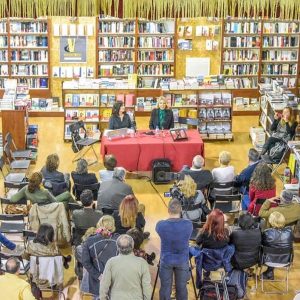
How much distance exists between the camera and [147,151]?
43.6ft

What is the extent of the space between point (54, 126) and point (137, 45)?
116 inches

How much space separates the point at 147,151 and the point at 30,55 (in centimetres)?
615

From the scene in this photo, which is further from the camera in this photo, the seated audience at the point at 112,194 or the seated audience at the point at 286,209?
the seated audience at the point at 112,194

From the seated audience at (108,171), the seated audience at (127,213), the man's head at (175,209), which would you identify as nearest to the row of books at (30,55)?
the seated audience at (108,171)

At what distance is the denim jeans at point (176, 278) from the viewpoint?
321 inches

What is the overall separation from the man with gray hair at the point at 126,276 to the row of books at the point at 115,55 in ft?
37.5

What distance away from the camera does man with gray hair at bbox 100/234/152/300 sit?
716 cm

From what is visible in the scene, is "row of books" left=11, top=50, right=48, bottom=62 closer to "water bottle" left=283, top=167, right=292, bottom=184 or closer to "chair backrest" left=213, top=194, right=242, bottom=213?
"water bottle" left=283, top=167, right=292, bottom=184

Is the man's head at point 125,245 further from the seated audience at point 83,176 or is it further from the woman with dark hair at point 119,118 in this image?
the woman with dark hair at point 119,118

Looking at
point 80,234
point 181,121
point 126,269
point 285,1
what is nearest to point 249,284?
point 80,234

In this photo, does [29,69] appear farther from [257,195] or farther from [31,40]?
[257,195]

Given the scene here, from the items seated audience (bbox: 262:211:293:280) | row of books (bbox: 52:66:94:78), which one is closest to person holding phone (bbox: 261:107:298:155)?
seated audience (bbox: 262:211:293:280)

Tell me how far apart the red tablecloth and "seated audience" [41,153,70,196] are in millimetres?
2242

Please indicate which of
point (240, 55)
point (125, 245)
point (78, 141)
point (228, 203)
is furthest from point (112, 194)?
point (240, 55)
